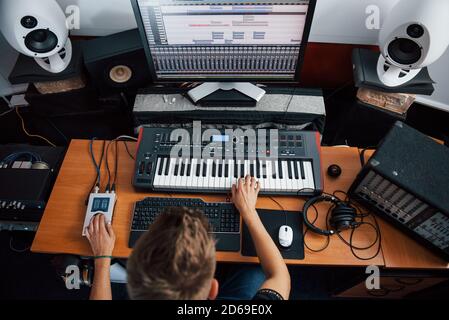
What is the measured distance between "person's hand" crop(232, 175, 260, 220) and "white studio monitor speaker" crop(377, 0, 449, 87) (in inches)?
32.9

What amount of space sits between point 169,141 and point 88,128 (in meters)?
1.05

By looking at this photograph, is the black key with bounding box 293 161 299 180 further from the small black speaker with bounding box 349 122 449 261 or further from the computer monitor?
the computer monitor

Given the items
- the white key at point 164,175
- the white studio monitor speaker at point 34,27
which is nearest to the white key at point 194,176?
the white key at point 164,175

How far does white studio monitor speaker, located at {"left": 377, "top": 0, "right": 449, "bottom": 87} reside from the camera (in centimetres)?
136

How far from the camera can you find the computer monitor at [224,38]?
47.6 inches

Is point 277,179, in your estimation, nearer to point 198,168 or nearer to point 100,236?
point 198,168

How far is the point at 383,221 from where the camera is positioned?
4.32 feet

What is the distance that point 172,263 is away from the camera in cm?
80

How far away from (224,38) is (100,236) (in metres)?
0.87

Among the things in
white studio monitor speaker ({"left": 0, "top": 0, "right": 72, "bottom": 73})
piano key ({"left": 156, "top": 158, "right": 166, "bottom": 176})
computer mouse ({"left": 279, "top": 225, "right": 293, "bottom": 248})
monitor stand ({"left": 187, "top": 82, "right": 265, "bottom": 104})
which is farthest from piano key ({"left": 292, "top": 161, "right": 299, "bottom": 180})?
white studio monitor speaker ({"left": 0, "top": 0, "right": 72, "bottom": 73})

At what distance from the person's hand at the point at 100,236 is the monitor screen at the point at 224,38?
0.63m

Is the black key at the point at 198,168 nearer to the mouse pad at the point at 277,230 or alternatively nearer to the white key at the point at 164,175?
the white key at the point at 164,175

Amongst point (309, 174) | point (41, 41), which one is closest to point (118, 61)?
point (41, 41)
